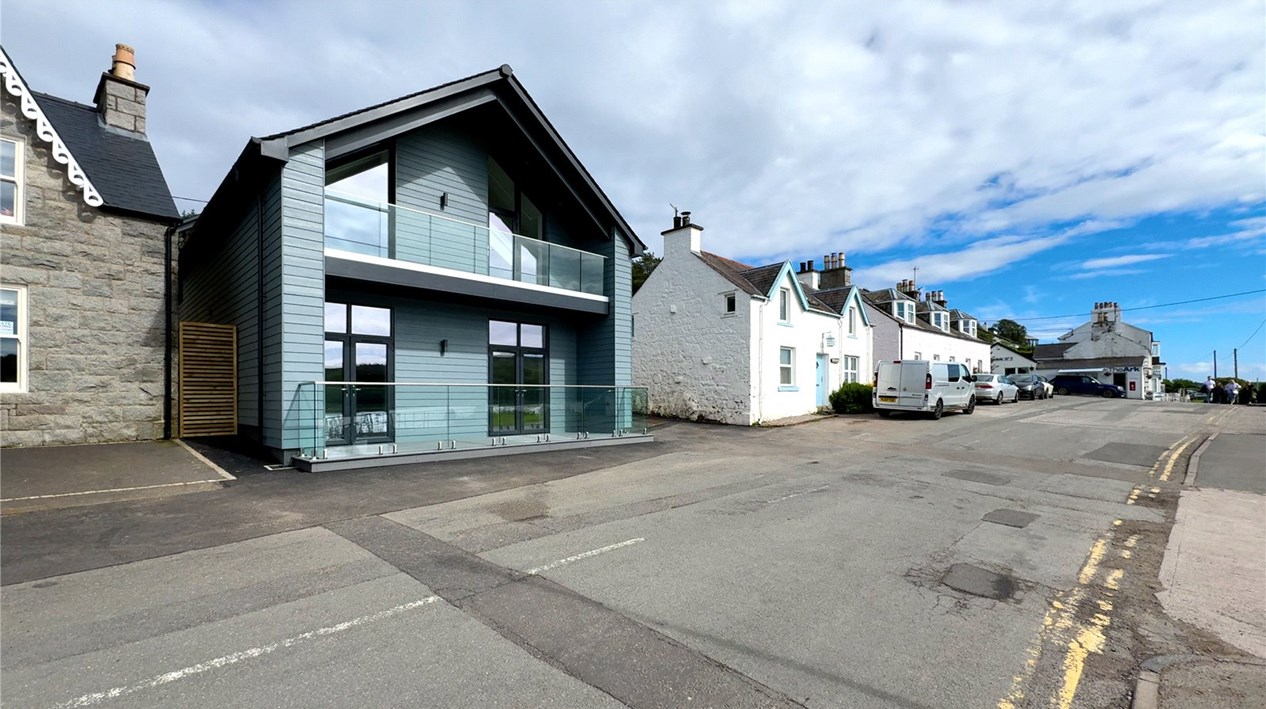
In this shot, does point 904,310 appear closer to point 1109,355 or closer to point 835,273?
point 835,273

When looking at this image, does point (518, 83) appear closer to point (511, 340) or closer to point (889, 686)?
point (511, 340)

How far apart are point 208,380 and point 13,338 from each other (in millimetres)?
2942

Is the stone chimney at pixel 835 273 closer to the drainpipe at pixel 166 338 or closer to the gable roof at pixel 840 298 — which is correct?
the gable roof at pixel 840 298

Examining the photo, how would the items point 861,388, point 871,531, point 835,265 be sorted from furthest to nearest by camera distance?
point 835,265 → point 861,388 → point 871,531

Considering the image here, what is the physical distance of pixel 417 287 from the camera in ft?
37.8

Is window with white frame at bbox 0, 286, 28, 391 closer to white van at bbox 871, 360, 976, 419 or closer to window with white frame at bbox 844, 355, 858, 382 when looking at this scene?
white van at bbox 871, 360, 976, 419

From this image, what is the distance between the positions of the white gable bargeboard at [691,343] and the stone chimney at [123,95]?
15708 mm

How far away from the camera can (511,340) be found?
1442cm

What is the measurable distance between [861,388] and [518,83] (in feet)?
57.7

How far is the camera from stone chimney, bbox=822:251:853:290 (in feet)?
98.1

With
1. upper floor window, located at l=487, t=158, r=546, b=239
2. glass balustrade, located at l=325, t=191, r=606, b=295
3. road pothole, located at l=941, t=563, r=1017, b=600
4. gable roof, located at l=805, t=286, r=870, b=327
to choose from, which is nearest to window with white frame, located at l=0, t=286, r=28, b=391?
glass balustrade, located at l=325, t=191, r=606, b=295

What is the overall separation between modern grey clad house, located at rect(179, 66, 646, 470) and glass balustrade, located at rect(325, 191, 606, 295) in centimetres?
3

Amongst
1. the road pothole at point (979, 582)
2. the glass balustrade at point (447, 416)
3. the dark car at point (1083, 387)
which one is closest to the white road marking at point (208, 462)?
the glass balustrade at point (447, 416)

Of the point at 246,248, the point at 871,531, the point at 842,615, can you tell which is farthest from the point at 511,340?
the point at 842,615
